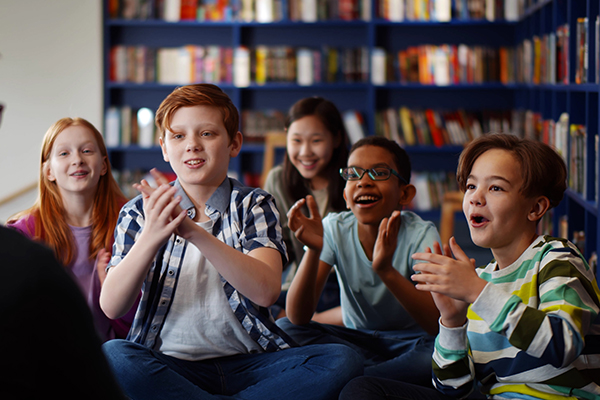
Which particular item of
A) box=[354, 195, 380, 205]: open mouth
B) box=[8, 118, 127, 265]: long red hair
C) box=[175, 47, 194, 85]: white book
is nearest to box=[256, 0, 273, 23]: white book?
box=[175, 47, 194, 85]: white book

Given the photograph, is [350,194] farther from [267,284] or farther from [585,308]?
[585,308]

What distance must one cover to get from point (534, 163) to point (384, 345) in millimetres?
743

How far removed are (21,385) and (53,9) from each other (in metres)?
4.59

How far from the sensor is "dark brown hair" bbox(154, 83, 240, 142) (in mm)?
1502

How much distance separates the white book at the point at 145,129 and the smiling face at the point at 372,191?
3246 mm

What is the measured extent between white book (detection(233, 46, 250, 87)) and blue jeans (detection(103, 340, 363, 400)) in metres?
3.46

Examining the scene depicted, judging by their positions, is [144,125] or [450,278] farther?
[144,125]

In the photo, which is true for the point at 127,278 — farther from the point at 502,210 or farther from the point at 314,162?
the point at 314,162

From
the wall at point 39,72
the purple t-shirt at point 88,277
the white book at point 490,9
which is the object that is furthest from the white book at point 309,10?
the purple t-shirt at point 88,277

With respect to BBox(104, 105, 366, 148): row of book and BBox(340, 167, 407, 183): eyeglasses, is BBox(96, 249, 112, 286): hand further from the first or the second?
BBox(104, 105, 366, 148): row of book

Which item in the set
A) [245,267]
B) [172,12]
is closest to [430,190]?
[172,12]

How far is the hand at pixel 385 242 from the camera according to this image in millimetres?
1481

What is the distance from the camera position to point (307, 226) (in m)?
1.58

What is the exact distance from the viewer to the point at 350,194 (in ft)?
5.76
